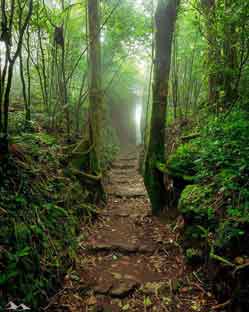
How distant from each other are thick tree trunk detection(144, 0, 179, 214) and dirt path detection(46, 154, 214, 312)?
66 cm

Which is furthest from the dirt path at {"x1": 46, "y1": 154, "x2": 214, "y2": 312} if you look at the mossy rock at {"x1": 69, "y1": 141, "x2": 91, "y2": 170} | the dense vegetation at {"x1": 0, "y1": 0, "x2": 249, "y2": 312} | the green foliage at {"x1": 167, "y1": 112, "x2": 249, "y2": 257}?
the mossy rock at {"x1": 69, "y1": 141, "x2": 91, "y2": 170}

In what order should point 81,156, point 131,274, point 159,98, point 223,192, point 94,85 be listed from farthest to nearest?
point 94,85
point 81,156
point 159,98
point 131,274
point 223,192

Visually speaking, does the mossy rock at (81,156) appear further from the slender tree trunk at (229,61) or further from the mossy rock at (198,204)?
the slender tree trunk at (229,61)

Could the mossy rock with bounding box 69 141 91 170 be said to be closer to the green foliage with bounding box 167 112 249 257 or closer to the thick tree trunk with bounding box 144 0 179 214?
the thick tree trunk with bounding box 144 0 179 214

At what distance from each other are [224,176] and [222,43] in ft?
9.33

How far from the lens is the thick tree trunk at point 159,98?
4762 millimetres

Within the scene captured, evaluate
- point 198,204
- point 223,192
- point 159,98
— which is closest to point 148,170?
point 159,98

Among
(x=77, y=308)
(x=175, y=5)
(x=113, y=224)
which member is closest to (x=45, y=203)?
(x=77, y=308)

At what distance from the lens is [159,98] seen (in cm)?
505

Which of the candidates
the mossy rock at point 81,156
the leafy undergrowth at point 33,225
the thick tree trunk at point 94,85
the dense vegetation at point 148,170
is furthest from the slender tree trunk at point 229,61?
the leafy undergrowth at point 33,225

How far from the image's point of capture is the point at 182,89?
845 centimetres

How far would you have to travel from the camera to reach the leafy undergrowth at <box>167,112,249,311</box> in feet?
7.57

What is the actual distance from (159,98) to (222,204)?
117 inches

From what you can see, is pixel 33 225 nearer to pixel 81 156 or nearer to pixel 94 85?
pixel 81 156
